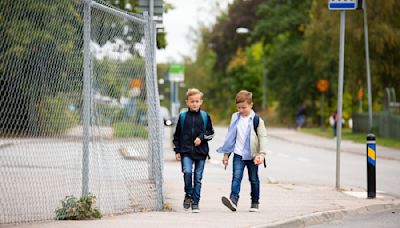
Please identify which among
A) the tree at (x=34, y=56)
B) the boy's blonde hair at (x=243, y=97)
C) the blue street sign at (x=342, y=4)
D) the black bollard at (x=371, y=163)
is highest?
the blue street sign at (x=342, y=4)

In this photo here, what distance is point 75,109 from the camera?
400 inches

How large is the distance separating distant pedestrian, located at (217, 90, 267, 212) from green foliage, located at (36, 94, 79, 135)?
233 centimetres

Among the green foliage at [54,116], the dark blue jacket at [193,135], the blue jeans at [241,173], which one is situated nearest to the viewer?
the green foliage at [54,116]

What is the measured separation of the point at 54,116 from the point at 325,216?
153 inches

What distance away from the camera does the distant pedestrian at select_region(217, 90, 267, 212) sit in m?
11.6

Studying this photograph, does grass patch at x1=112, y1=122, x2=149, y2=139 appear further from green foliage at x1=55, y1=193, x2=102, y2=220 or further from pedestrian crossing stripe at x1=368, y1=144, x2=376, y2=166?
pedestrian crossing stripe at x1=368, y1=144, x2=376, y2=166

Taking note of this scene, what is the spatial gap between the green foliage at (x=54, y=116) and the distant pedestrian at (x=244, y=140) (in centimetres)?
233

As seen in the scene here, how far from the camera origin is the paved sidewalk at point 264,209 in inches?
403

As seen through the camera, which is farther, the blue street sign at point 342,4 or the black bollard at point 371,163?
the blue street sign at point 342,4

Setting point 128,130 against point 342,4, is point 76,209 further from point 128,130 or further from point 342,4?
point 342,4

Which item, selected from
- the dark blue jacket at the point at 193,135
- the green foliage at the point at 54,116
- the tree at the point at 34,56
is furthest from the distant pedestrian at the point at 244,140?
the green foliage at the point at 54,116

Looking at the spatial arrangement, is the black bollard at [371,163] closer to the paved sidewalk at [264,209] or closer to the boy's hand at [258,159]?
the paved sidewalk at [264,209]

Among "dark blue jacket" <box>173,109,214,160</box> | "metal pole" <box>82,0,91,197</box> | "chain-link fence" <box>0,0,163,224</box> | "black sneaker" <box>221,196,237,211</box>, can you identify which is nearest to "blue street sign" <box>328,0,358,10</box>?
"chain-link fence" <box>0,0,163,224</box>

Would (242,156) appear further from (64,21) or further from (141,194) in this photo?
(64,21)
